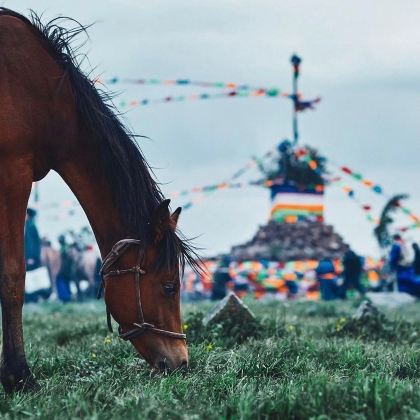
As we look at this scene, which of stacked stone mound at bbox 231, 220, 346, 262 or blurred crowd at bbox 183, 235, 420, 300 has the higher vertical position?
stacked stone mound at bbox 231, 220, 346, 262

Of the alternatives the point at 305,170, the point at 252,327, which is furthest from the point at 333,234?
the point at 252,327

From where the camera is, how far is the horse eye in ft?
16.4

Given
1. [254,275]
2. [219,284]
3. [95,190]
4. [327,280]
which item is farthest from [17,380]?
[254,275]

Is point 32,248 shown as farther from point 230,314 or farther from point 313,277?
point 230,314

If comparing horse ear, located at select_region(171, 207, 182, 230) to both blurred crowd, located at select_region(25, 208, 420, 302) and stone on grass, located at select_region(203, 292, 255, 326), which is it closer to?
stone on grass, located at select_region(203, 292, 255, 326)

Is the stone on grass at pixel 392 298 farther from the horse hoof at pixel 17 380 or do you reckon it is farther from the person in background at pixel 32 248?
the horse hoof at pixel 17 380

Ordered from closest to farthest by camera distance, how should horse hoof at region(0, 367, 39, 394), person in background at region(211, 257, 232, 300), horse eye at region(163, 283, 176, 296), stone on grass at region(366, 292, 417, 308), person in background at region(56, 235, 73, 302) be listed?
horse hoof at region(0, 367, 39, 394), horse eye at region(163, 283, 176, 296), stone on grass at region(366, 292, 417, 308), person in background at region(211, 257, 232, 300), person in background at region(56, 235, 73, 302)

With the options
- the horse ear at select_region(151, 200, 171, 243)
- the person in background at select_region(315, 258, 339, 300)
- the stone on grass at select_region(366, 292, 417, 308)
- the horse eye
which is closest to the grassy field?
the horse eye

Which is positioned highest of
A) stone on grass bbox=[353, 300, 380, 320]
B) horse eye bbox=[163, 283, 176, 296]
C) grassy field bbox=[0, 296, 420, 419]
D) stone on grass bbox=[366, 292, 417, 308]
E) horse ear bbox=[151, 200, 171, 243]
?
horse ear bbox=[151, 200, 171, 243]

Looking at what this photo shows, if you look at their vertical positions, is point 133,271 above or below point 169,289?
above

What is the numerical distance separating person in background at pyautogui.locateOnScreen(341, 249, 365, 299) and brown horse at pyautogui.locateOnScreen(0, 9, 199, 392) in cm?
1933

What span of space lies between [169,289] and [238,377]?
0.68 metres

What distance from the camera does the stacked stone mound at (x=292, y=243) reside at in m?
30.8

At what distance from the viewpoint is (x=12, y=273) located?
15.2 ft
